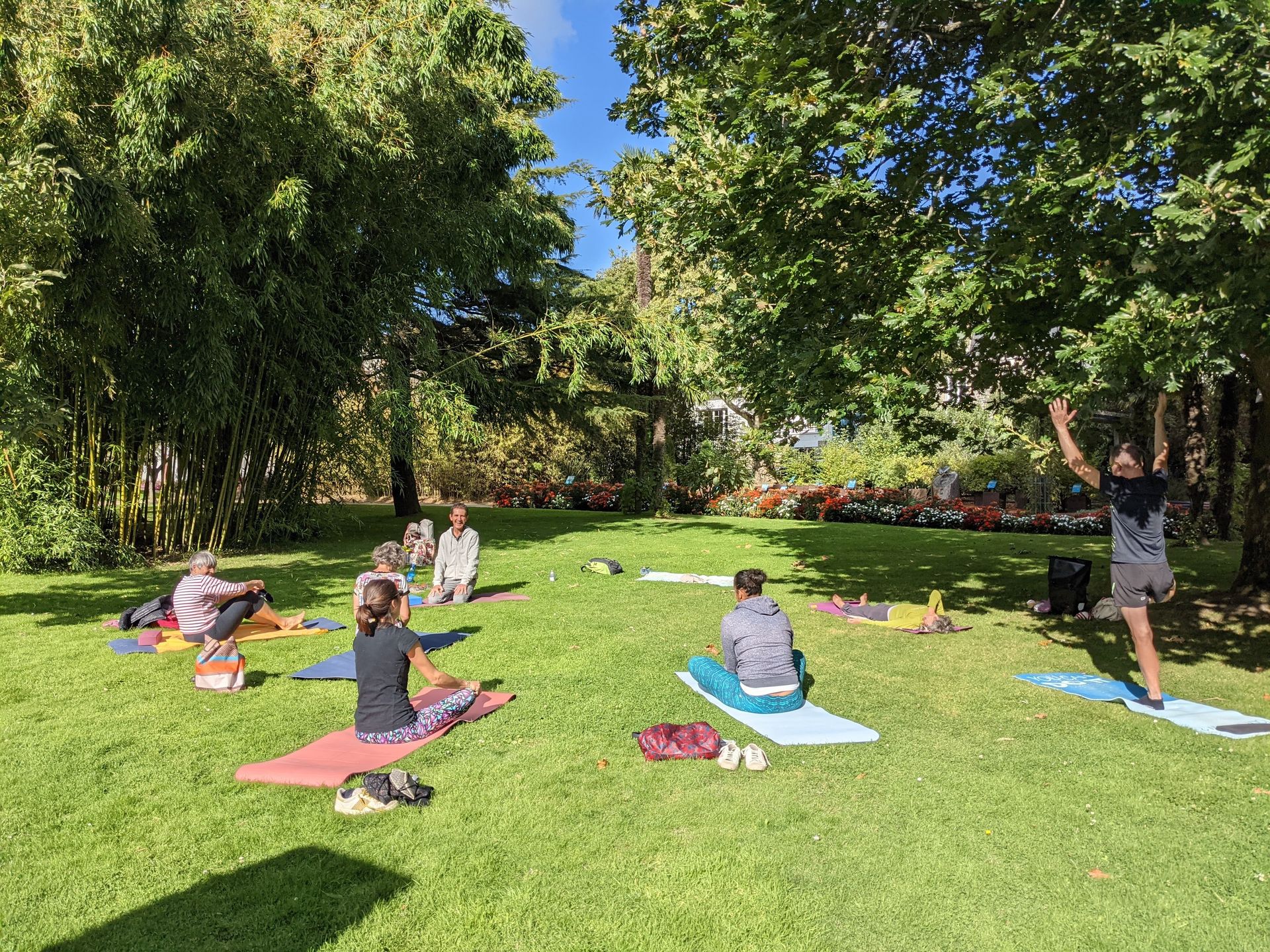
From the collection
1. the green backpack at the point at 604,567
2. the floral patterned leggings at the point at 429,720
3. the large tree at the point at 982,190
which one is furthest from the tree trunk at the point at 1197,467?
the floral patterned leggings at the point at 429,720

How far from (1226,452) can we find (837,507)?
28.3 ft

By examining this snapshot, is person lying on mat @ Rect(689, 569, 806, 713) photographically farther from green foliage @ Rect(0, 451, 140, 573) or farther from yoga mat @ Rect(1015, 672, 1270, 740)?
green foliage @ Rect(0, 451, 140, 573)

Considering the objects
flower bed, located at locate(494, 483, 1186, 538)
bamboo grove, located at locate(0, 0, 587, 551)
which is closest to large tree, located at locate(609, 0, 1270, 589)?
bamboo grove, located at locate(0, 0, 587, 551)

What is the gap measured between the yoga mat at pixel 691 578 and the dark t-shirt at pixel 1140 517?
205 inches

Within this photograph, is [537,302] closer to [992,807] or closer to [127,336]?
[127,336]

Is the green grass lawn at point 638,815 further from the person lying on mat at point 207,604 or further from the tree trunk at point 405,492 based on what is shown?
the tree trunk at point 405,492

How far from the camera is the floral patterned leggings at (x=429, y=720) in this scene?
14.5ft

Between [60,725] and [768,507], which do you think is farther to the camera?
[768,507]

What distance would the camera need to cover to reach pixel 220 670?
18.3 feet

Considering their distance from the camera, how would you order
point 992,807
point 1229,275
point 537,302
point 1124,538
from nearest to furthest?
point 992,807, point 1229,275, point 1124,538, point 537,302

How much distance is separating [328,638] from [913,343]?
18.8ft

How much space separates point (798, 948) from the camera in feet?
8.74

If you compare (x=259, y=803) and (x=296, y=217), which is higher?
(x=296, y=217)

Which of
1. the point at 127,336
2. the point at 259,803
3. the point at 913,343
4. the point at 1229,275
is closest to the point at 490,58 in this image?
the point at 127,336
